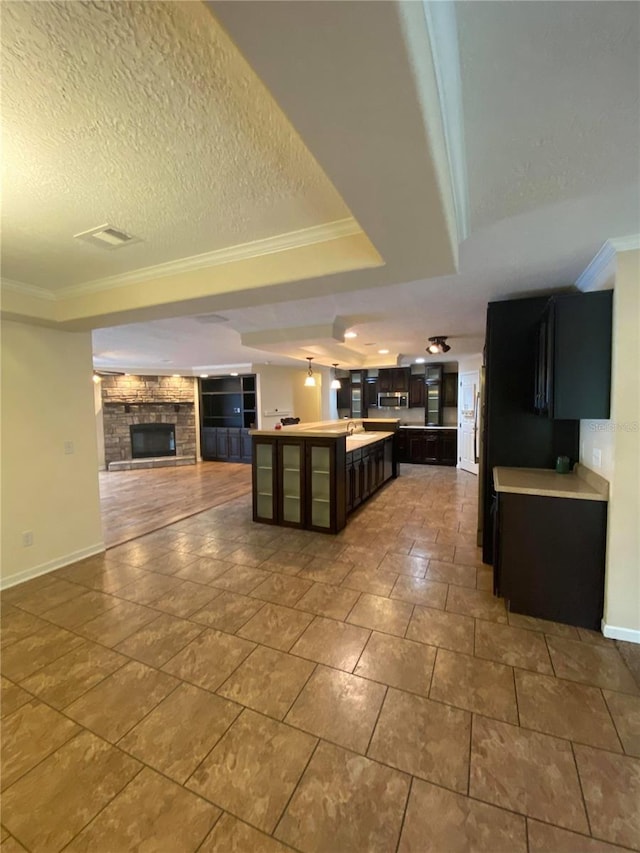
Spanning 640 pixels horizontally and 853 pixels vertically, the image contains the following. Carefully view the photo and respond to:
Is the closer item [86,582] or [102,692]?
[102,692]

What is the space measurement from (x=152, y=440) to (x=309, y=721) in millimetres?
8880

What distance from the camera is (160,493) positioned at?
6.40 meters

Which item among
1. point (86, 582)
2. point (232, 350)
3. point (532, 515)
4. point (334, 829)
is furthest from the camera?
point (232, 350)

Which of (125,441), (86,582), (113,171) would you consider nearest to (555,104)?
(113,171)

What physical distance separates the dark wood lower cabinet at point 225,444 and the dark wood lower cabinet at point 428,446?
4052mm

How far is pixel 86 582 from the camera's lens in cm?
310

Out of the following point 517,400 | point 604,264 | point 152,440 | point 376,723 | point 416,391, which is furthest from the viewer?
point 152,440

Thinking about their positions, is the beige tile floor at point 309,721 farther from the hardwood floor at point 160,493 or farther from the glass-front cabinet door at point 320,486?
the hardwood floor at point 160,493

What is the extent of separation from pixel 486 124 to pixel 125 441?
9.60 metres

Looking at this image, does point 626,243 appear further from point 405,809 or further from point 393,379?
point 393,379

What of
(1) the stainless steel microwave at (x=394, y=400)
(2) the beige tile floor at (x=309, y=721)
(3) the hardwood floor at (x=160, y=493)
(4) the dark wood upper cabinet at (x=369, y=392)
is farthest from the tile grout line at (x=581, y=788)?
(4) the dark wood upper cabinet at (x=369, y=392)

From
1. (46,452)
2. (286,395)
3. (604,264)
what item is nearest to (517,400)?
(604,264)

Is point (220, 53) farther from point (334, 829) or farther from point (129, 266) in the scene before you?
point (334, 829)

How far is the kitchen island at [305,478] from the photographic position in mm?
4125
